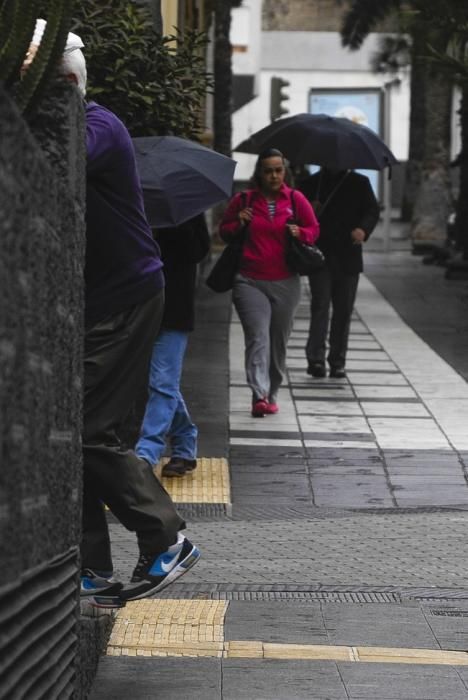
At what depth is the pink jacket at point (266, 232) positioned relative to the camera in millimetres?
11500

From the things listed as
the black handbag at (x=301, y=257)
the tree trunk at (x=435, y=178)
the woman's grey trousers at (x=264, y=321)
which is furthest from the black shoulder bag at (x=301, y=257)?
the tree trunk at (x=435, y=178)

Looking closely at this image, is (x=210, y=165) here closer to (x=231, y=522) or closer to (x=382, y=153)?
(x=231, y=522)

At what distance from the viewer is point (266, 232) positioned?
11562 mm

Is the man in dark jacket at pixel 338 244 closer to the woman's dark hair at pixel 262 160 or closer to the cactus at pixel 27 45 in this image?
the woman's dark hair at pixel 262 160

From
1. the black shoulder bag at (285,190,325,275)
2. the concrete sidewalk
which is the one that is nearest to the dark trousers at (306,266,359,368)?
the concrete sidewalk

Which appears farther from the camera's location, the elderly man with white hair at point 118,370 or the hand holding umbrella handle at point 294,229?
the hand holding umbrella handle at point 294,229

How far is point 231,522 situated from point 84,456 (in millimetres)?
3124

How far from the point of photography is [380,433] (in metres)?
10.9

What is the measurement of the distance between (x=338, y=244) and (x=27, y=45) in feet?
32.6

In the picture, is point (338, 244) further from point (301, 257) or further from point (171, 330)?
→ point (171, 330)

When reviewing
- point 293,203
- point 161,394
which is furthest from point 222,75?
point 161,394

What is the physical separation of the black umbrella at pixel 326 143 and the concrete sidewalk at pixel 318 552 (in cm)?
170

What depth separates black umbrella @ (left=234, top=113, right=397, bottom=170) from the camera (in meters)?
13.5

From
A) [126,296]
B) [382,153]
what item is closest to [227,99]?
[382,153]
